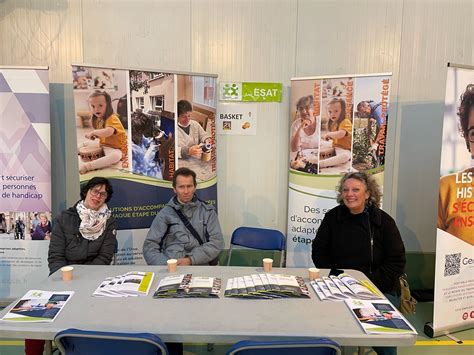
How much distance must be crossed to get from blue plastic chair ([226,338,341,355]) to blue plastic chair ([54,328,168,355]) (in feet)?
0.99

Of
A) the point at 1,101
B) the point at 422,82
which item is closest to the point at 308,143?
the point at 422,82

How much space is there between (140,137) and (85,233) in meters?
1.10

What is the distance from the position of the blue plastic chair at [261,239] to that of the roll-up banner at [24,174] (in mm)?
1774

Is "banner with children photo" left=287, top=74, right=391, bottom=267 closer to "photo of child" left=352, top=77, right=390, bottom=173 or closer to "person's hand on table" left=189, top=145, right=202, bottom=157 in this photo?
"photo of child" left=352, top=77, right=390, bottom=173

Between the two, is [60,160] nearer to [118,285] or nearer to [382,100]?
[118,285]

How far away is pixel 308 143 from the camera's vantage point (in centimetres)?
355

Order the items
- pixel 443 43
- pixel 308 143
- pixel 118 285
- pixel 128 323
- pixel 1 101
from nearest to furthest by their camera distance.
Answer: pixel 128 323 < pixel 118 285 < pixel 1 101 < pixel 308 143 < pixel 443 43

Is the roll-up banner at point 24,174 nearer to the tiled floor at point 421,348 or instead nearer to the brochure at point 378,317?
the tiled floor at point 421,348

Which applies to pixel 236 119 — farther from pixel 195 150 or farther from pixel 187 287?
pixel 187 287

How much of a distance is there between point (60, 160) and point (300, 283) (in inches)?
117

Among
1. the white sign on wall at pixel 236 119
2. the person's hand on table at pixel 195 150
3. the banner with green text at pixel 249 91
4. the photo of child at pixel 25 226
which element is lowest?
the photo of child at pixel 25 226

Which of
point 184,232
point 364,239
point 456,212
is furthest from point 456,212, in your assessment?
point 184,232

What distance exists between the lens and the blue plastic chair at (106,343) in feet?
4.45

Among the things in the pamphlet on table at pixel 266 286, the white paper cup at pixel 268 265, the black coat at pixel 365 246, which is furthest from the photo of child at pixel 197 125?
the pamphlet on table at pixel 266 286
